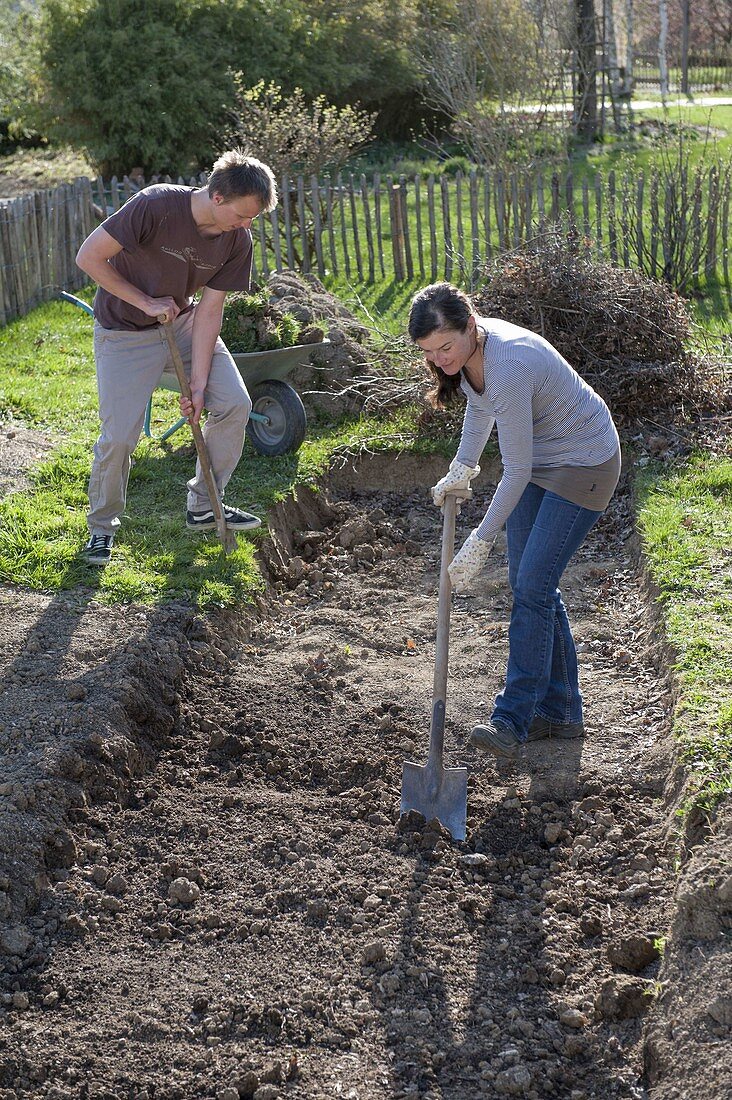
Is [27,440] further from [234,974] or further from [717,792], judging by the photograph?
[717,792]

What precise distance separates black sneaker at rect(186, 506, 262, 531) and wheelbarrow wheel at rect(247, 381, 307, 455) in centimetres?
116

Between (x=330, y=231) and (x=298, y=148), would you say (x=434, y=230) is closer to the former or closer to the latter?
(x=330, y=231)

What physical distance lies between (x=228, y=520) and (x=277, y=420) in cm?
150

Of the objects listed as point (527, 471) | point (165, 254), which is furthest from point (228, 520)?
point (527, 471)

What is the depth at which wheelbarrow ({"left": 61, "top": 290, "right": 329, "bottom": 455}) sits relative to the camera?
703 cm

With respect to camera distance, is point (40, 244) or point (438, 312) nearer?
point (438, 312)

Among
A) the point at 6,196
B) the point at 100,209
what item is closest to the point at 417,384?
the point at 100,209

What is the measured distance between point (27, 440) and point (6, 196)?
483 inches

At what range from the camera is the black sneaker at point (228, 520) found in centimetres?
596

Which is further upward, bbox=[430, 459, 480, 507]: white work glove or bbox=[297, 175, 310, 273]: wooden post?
bbox=[297, 175, 310, 273]: wooden post

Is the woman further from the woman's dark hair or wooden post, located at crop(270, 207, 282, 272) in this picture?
wooden post, located at crop(270, 207, 282, 272)

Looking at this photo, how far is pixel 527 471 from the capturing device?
3.74 m

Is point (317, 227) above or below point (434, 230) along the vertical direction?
above

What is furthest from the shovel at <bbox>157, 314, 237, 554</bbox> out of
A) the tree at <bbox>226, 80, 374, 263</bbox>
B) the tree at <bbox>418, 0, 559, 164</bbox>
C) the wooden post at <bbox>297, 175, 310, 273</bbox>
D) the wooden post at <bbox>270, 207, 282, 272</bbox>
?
the tree at <bbox>418, 0, 559, 164</bbox>
